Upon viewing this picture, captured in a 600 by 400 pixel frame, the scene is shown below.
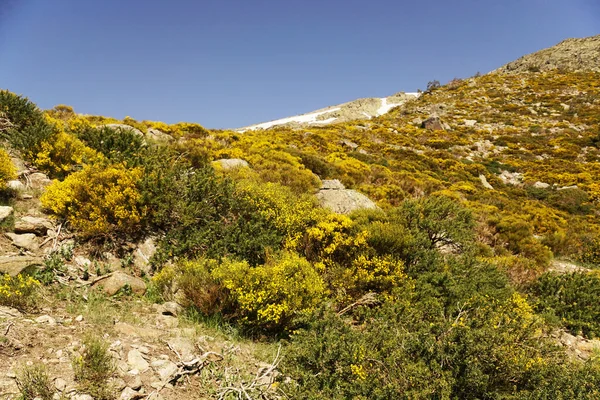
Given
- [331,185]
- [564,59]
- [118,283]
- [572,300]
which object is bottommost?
[572,300]

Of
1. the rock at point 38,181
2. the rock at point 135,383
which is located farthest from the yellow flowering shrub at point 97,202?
the rock at point 135,383

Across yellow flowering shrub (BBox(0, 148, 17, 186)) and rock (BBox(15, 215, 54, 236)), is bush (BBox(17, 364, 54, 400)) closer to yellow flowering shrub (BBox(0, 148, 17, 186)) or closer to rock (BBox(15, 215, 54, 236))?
rock (BBox(15, 215, 54, 236))

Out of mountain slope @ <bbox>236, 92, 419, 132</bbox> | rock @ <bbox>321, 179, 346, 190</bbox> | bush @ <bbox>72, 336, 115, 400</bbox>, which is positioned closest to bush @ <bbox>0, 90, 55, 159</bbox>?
bush @ <bbox>72, 336, 115, 400</bbox>

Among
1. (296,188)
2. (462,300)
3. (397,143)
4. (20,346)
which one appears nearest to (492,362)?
(462,300)

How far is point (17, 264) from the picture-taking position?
415 cm

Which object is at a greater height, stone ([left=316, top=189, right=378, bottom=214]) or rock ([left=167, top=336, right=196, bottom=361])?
stone ([left=316, top=189, right=378, bottom=214])

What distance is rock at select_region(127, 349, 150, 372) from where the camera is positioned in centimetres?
328

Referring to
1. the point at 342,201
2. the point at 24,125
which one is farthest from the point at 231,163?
the point at 24,125

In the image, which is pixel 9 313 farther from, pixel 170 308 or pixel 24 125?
pixel 24 125

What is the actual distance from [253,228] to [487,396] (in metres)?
4.37

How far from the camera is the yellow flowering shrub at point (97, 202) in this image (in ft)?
17.4

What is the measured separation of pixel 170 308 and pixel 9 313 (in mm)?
1781

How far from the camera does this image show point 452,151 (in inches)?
1053

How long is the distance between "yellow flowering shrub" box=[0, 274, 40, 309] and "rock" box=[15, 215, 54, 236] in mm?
1420
